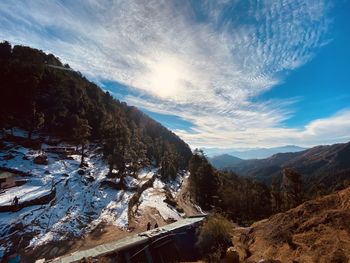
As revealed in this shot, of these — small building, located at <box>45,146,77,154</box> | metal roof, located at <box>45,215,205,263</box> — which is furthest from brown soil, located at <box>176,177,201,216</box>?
metal roof, located at <box>45,215,205,263</box>

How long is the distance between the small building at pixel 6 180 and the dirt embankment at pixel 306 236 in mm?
34136

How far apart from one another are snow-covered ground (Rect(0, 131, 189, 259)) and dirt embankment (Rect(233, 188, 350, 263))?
79.0 ft

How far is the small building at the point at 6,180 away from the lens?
3557 cm

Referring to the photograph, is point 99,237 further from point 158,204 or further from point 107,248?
point 158,204

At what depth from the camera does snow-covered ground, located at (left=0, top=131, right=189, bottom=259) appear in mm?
30031

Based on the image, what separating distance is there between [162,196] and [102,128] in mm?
31962

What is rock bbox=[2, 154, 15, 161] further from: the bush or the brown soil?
the bush

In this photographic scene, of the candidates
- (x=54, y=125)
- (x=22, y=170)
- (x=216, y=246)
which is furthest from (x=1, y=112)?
(x=216, y=246)

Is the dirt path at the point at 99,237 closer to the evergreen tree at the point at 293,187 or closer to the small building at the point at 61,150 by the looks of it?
the small building at the point at 61,150

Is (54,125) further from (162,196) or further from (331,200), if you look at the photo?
(331,200)

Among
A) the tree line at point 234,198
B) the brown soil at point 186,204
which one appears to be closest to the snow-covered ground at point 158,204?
the brown soil at point 186,204

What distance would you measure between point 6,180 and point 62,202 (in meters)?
8.75

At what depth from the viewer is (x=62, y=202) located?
37.8 metres

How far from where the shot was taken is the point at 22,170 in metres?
41.2
